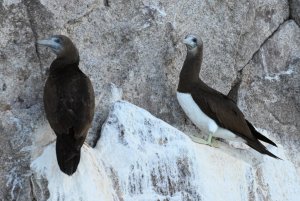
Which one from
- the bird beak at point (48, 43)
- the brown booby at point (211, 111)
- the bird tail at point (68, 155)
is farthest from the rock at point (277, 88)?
the bird tail at point (68, 155)

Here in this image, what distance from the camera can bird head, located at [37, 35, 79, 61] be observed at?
797cm

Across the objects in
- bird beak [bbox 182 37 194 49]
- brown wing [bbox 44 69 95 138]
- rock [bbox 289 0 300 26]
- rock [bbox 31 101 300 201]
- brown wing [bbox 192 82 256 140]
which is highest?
rock [bbox 289 0 300 26]

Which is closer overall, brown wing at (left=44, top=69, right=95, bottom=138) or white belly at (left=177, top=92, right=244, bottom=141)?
brown wing at (left=44, top=69, right=95, bottom=138)

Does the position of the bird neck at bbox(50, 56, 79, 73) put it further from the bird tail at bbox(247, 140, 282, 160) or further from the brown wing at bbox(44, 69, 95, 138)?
the bird tail at bbox(247, 140, 282, 160)

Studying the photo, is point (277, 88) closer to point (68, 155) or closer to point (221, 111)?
point (221, 111)

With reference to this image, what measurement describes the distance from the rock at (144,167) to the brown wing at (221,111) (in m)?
0.26

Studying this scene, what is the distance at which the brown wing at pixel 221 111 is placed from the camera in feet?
28.3

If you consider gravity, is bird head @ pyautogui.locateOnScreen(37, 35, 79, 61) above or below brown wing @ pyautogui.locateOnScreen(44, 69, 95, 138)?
above

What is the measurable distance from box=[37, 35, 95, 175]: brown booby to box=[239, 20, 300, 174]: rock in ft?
7.63

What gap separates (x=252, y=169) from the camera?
873cm

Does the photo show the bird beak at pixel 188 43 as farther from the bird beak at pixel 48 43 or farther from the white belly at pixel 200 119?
the bird beak at pixel 48 43

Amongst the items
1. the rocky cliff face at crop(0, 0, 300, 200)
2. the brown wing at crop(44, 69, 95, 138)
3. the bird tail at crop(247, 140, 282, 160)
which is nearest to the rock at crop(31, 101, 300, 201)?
the rocky cliff face at crop(0, 0, 300, 200)

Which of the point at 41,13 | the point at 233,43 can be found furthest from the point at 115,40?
the point at 233,43

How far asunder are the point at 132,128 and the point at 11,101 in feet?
3.72
